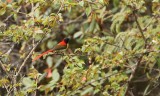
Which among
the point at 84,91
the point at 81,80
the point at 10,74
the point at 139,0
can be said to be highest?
the point at 139,0

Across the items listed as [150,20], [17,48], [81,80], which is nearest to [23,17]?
[17,48]

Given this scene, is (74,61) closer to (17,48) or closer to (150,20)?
(150,20)

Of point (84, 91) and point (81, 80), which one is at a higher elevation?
point (81, 80)

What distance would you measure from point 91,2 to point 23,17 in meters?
2.24

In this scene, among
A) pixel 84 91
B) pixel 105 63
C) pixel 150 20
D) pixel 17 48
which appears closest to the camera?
pixel 105 63

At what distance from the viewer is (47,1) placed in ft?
8.25

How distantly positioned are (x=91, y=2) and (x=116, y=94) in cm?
82

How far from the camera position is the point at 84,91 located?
132 inches

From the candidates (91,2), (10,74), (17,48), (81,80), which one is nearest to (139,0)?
(91,2)

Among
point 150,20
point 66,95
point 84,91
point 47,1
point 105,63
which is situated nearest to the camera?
point 47,1

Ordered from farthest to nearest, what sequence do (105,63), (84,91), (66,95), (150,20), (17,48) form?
(17,48)
(150,20)
(84,91)
(105,63)
(66,95)

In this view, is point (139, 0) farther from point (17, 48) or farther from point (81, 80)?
point (17, 48)

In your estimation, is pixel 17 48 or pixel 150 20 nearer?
pixel 150 20

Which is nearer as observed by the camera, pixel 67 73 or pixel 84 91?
pixel 67 73
